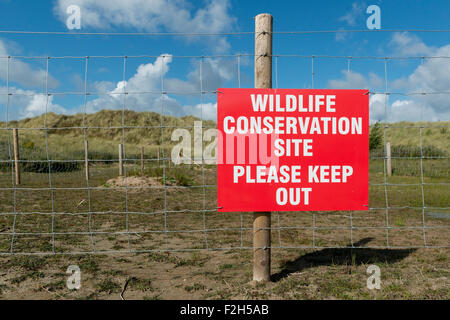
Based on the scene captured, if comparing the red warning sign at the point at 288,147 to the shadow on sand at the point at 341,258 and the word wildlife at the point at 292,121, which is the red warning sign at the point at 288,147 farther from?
the shadow on sand at the point at 341,258

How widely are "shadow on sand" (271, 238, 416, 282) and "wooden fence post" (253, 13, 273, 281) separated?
34 centimetres

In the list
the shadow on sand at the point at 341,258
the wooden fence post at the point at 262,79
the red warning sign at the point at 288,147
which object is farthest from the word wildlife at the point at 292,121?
the shadow on sand at the point at 341,258

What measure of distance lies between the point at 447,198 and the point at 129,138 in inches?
1416

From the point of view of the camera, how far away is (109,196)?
9.21 m

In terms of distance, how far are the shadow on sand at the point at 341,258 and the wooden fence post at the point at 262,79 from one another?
0.34m

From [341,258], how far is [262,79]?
2473mm

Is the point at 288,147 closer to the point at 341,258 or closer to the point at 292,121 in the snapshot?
the point at 292,121

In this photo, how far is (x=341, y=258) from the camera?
13.3ft

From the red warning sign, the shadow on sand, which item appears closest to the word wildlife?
the red warning sign

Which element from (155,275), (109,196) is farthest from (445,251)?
(109,196)

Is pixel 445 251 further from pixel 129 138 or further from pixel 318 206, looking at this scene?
pixel 129 138

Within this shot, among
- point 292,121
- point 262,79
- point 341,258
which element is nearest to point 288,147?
point 292,121
